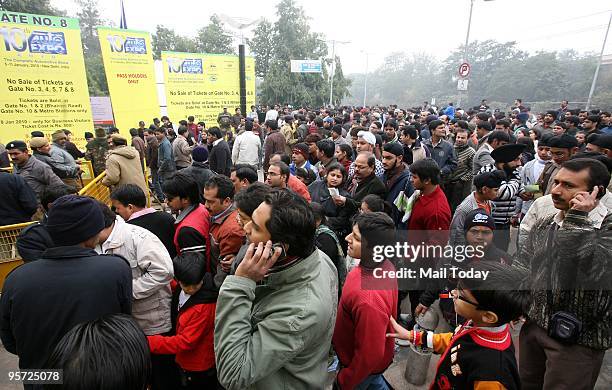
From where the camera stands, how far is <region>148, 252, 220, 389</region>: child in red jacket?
2.25 meters

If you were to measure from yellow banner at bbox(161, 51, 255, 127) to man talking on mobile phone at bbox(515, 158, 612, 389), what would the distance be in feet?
41.3

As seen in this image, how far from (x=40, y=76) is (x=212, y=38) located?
3300 cm

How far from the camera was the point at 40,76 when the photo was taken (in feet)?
25.5

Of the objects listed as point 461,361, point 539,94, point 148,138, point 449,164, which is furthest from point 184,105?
point 539,94

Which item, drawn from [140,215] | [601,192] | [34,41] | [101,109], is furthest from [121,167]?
[101,109]

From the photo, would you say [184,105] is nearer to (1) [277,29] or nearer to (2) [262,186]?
(2) [262,186]

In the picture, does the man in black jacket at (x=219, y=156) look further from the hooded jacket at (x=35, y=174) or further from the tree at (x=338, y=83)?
the tree at (x=338, y=83)

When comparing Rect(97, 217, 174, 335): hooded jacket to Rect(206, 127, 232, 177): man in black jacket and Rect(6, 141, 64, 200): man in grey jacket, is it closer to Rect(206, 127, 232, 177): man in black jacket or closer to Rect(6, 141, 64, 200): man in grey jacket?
Rect(6, 141, 64, 200): man in grey jacket

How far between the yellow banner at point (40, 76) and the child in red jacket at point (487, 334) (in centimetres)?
943

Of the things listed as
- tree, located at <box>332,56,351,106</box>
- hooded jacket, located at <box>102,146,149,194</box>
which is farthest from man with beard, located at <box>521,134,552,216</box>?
tree, located at <box>332,56,351,106</box>

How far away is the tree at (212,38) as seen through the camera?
122ft

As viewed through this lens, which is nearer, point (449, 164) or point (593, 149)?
point (593, 149)

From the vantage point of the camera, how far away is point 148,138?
9016mm

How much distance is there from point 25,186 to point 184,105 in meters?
9.42
